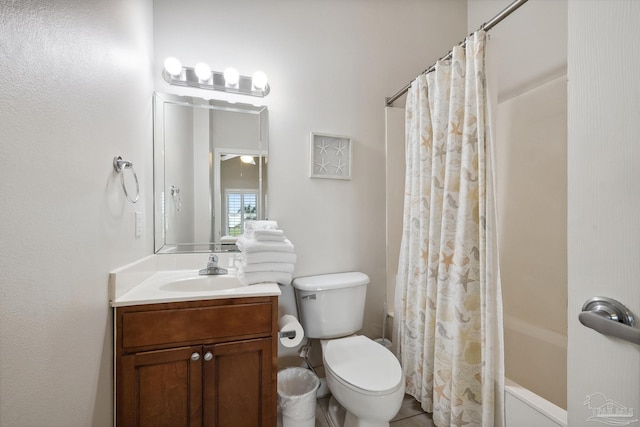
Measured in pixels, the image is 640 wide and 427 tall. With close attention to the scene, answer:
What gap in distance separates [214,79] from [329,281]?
1.45m

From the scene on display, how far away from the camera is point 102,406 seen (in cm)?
92

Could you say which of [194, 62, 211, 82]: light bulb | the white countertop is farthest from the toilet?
[194, 62, 211, 82]: light bulb

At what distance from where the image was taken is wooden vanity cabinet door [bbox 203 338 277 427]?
3.71ft

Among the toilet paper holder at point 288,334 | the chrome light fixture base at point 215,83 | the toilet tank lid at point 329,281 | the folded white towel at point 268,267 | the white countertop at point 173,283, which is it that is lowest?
the toilet paper holder at point 288,334

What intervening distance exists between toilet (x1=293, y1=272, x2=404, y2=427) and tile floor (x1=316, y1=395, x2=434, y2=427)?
0.06 m

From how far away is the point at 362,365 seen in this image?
1.30m

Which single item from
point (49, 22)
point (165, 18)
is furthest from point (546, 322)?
point (165, 18)

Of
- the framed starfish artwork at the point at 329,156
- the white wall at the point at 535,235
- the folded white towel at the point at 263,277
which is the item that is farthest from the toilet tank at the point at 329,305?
the white wall at the point at 535,235

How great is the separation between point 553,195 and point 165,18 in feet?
8.21

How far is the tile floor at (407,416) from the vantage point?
4.72 ft

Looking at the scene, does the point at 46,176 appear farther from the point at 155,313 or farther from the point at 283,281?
the point at 283,281

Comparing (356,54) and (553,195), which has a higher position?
(356,54)

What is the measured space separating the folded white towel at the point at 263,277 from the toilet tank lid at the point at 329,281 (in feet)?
0.78

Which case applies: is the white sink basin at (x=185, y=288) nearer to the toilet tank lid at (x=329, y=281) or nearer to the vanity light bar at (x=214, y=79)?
the toilet tank lid at (x=329, y=281)
